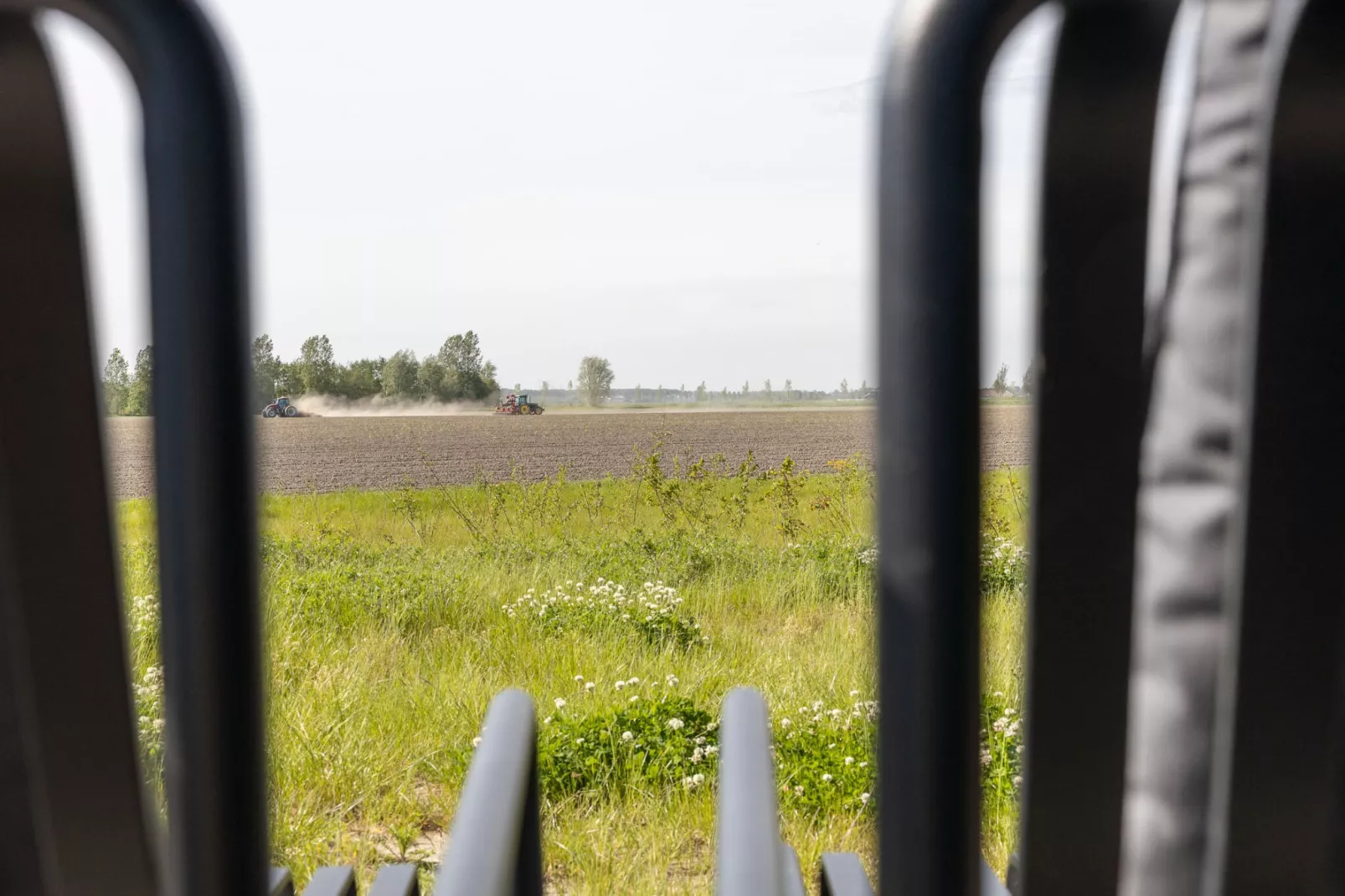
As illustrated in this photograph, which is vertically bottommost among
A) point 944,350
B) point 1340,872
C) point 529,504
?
point 529,504

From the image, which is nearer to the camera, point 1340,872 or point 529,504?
point 1340,872

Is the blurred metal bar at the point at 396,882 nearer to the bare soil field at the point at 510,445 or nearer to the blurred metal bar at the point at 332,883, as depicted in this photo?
the blurred metal bar at the point at 332,883

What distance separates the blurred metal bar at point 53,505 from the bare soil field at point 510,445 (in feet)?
12.2

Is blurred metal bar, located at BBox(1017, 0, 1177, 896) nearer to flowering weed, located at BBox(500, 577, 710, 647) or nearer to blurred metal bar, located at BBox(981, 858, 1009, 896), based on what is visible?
blurred metal bar, located at BBox(981, 858, 1009, 896)

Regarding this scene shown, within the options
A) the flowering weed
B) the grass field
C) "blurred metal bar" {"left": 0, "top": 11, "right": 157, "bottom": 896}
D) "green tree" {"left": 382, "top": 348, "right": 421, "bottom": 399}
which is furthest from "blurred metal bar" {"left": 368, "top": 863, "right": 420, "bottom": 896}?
"green tree" {"left": 382, "top": 348, "right": 421, "bottom": 399}

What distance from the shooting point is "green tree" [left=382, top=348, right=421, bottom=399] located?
766 cm

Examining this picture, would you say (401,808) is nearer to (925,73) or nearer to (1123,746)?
(1123,746)

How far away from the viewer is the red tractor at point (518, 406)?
44.8 feet

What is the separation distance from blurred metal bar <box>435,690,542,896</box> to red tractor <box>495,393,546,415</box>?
508 inches

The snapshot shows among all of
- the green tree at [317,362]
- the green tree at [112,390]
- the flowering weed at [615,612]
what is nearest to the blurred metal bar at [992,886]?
the green tree at [112,390]

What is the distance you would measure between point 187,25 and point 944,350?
249 mm

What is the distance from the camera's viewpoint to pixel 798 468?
608 cm

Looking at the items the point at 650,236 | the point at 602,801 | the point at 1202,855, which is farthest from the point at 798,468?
the point at 1202,855

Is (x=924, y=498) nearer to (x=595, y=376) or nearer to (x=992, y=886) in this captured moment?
(x=992, y=886)
